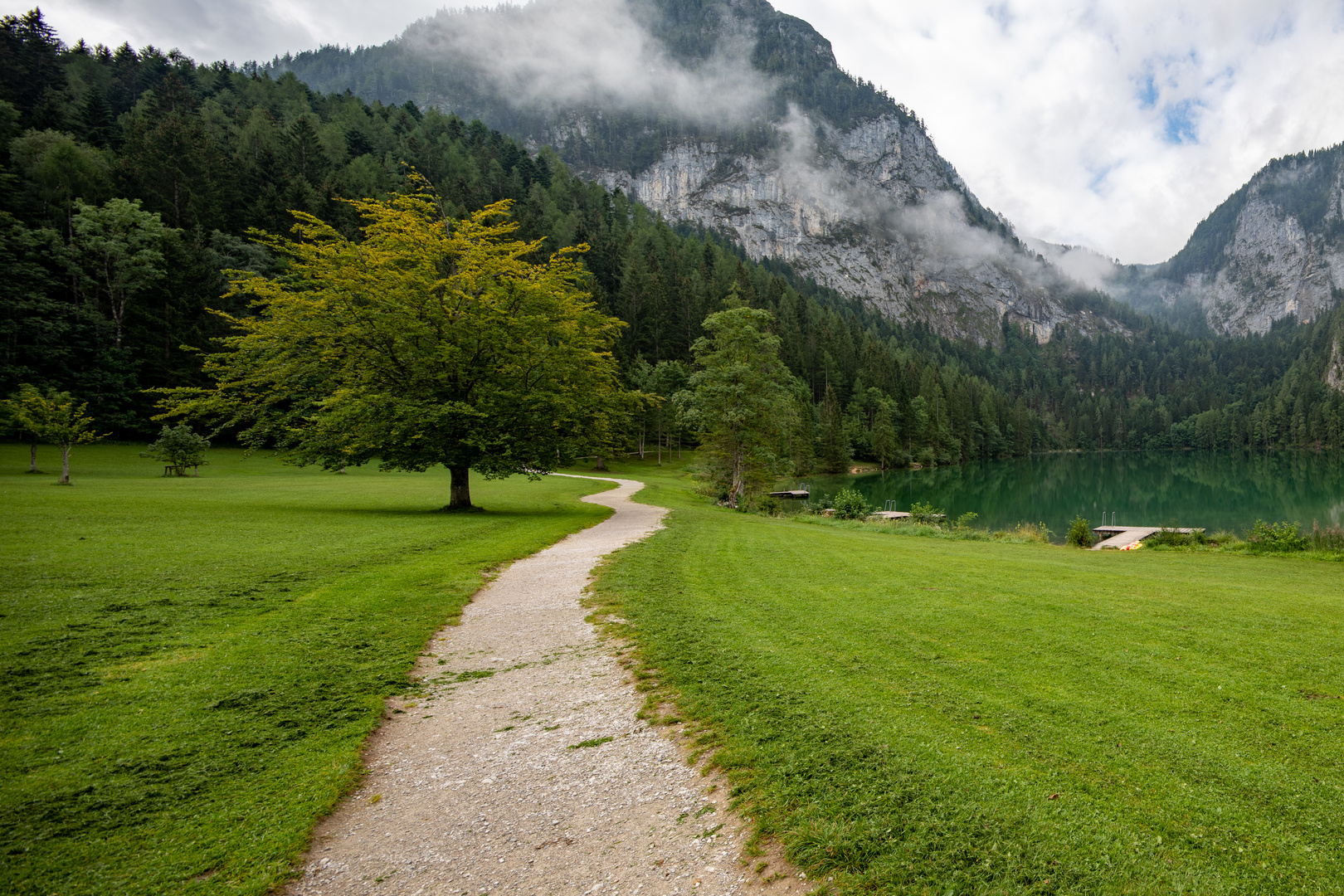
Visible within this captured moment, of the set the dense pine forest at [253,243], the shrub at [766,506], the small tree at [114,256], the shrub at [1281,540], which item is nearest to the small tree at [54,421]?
the dense pine forest at [253,243]

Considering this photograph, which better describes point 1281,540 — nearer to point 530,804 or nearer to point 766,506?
point 766,506

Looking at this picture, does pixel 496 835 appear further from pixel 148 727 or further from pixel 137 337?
pixel 137 337

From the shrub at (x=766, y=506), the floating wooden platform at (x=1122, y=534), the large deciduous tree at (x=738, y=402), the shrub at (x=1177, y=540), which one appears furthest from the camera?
the large deciduous tree at (x=738, y=402)

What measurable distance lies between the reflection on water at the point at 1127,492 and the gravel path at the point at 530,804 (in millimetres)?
35143

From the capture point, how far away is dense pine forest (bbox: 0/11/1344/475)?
153ft

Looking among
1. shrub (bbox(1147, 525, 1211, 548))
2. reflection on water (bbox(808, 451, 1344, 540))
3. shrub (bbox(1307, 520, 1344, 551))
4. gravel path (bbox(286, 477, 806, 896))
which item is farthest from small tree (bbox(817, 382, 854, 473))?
gravel path (bbox(286, 477, 806, 896))

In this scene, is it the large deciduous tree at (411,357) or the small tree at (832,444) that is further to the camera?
the small tree at (832,444)

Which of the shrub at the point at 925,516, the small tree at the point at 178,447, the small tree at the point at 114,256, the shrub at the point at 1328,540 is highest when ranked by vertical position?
the small tree at the point at 114,256

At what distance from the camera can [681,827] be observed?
3.78 metres

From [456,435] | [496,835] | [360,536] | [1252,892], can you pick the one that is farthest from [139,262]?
[1252,892]

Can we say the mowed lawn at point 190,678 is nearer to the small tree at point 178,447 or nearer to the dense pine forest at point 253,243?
the dense pine forest at point 253,243

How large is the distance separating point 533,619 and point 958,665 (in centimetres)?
608

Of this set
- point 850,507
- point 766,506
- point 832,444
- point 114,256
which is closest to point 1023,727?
point 850,507

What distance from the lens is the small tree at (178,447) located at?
106 feet
